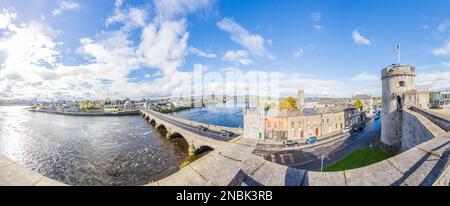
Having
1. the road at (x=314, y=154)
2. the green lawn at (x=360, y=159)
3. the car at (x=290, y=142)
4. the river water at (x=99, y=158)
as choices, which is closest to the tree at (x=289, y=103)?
the road at (x=314, y=154)

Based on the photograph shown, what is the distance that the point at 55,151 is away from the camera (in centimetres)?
2580

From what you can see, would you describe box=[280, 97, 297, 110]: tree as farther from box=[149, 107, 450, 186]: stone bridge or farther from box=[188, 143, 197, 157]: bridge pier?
box=[149, 107, 450, 186]: stone bridge

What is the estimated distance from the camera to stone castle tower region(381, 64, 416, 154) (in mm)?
14539

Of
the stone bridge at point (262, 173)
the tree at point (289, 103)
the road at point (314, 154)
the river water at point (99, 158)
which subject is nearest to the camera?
the stone bridge at point (262, 173)

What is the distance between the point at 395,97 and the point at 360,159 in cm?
616

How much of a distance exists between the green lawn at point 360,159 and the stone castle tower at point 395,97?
3.14 ft

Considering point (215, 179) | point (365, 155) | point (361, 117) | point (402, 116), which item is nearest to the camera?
point (215, 179)

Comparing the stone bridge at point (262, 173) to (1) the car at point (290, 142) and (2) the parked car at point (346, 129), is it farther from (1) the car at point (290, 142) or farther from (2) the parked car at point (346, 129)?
(2) the parked car at point (346, 129)

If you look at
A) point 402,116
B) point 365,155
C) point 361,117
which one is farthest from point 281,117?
point 361,117

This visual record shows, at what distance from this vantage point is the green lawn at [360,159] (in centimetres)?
1435
